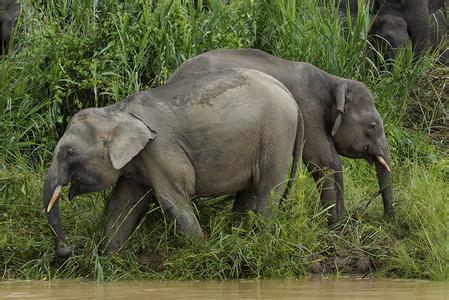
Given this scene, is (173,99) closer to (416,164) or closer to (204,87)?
(204,87)

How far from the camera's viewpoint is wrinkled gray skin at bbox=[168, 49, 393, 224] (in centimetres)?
1013

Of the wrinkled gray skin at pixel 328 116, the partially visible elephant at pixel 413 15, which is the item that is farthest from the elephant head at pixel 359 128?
the partially visible elephant at pixel 413 15

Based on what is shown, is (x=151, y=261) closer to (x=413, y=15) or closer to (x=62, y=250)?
(x=62, y=250)

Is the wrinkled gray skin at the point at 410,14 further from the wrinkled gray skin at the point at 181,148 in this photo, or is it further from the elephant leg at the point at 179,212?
the elephant leg at the point at 179,212

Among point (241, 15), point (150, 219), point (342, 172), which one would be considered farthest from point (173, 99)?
point (241, 15)

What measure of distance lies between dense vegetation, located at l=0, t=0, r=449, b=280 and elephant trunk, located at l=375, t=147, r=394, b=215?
97 mm

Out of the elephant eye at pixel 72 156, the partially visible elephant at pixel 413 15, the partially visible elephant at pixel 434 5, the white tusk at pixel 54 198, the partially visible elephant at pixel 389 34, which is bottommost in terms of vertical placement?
the partially visible elephant at pixel 434 5

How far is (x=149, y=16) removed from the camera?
36.6 ft

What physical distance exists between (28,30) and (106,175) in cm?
286

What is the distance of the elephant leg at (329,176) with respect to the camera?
32.9ft

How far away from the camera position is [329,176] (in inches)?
401

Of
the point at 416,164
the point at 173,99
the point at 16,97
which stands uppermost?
the point at 173,99

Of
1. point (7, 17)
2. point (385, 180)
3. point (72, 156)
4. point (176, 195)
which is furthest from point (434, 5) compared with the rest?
point (72, 156)

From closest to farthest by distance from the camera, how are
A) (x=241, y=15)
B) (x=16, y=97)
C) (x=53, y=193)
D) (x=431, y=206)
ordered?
(x=53, y=193)
(x=431, y=206)
(x=16, y=97)
(x=241, y=15)
